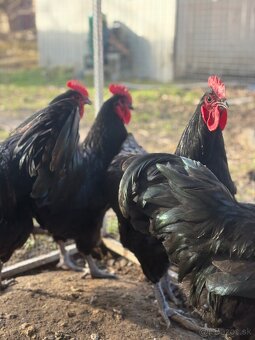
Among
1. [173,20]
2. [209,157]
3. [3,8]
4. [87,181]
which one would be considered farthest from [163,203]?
[3,8]

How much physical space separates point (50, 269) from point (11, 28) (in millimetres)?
19710

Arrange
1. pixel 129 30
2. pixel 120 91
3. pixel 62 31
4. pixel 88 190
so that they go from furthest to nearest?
pixel 62 31
pixel 129 30
pixel 120 91
pixel 88 190

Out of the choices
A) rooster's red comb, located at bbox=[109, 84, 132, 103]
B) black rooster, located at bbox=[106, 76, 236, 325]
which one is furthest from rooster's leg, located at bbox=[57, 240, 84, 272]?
rooster's red comb, located at bbox=[109, 84, 132, 103]

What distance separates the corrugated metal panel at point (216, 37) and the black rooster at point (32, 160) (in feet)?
32.0

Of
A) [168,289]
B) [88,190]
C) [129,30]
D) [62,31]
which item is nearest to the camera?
[88,190]

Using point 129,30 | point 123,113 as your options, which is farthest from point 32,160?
point 129,30

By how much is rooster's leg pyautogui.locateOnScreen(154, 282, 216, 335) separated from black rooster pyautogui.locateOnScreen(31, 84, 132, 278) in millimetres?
710

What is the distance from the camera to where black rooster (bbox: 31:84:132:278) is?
11.1 feet

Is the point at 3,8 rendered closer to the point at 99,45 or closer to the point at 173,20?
the point at 173,20

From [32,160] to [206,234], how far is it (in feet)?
4.67

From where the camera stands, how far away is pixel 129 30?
12695mm

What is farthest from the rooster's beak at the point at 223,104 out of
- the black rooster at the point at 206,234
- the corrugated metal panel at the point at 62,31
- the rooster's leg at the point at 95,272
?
the corrugated metal panel at the point at 62,31

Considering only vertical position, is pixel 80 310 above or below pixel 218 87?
→ below

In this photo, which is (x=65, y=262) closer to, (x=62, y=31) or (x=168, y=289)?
(x=168, y=289)
